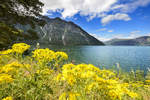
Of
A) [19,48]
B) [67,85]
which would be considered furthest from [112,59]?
[19,48]

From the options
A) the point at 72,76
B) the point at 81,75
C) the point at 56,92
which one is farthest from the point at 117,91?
the point at 56,92

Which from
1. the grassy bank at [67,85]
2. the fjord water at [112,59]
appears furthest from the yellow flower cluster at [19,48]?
the fjord water at [112,59]

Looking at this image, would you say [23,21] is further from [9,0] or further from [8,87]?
[8,87]

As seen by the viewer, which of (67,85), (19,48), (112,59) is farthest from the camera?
(112,59)

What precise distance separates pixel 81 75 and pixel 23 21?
734cm

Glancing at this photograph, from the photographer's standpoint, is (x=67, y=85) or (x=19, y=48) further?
(x=19, y=48)

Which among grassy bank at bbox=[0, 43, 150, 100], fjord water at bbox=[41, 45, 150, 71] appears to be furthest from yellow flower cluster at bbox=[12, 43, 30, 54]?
fjord water at bbox=[41, 45, 150, 71]

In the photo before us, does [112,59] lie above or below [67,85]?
below

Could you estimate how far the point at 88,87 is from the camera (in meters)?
1.27

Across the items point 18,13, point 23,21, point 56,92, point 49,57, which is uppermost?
point 18,13

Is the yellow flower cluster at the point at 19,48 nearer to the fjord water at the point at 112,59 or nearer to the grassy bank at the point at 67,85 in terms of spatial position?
the grassy bank at the point at 67,85

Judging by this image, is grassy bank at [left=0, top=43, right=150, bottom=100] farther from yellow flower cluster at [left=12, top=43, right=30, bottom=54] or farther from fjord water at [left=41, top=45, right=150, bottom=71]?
fjord water at [left=41, top=45, right=150, bottom=71]

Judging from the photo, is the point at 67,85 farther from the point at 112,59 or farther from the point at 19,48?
the point at 112,59

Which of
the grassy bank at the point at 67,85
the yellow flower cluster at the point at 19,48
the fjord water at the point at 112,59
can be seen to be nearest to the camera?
the grassy bank at the point at 67,85
